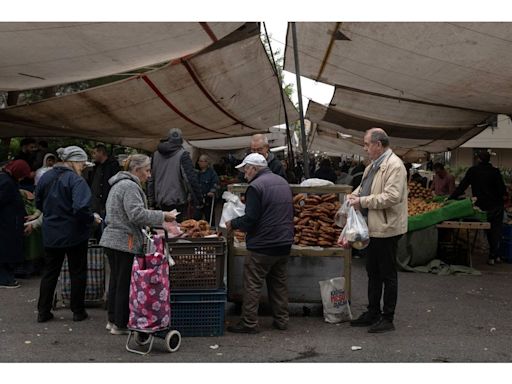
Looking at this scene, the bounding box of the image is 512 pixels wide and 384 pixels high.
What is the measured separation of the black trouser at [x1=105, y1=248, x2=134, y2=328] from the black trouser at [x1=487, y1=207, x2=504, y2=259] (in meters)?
7.06

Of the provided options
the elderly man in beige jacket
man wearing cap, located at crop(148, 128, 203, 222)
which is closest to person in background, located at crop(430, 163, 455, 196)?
man wearing cap, located at crop(148, 128, 203, 222)

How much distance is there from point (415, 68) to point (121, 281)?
17.4 feet

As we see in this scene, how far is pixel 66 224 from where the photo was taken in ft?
21.1

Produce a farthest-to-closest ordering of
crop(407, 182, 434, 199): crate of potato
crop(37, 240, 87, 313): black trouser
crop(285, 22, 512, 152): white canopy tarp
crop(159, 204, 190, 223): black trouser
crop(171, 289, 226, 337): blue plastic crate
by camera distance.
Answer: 1. crop(407, 182, 434, 199): crate of potato
2. crop(159, 204, 190, 223): black trouser
3. crop(285, 22, 512, 152): white canopy tarp
4. crop(37, 240, 87, 313): black trouser
5. crop(171, 289, 226, 337): blue plastic crate

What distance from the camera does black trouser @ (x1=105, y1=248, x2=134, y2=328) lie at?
19.4 ft

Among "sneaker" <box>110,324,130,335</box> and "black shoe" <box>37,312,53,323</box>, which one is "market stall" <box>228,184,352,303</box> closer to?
"sneaker" <box>110,324,130,335</box>

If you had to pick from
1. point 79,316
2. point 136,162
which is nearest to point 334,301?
point 136,162

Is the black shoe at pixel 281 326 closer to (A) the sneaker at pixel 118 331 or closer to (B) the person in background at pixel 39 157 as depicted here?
(A) the sneaker at pixel 118 331

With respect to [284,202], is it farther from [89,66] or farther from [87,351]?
[89,66]

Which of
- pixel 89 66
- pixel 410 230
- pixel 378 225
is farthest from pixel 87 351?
pixel 410 230

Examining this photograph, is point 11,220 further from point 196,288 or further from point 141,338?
point 141,338

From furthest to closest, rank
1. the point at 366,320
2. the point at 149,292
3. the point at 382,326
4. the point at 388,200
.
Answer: the point at 366,320 → the point at 382,326 → the point at 388,200 → the point at 149,292

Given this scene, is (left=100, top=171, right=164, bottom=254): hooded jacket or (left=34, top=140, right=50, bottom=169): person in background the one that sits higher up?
(left=34, top=140, right=50, bottom=169): person in background

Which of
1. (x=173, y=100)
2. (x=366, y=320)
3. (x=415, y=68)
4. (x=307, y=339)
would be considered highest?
(x=415, y=68)
